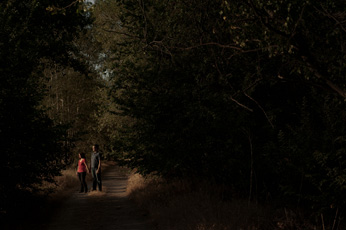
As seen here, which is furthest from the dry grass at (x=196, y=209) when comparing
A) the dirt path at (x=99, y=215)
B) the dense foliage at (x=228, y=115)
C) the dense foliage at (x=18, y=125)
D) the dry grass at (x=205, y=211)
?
the dense foliage at (x=18, y=125)

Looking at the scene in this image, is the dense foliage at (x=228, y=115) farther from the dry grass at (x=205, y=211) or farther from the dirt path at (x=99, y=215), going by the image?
the dirt path at (x=99, y=215)

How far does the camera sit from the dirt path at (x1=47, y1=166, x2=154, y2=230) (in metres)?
10.4

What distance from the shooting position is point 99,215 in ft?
39.2

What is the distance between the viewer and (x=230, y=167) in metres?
11.1

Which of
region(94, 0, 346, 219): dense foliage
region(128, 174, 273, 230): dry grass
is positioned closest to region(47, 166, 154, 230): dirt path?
region(128, 174, 273, 230): dry grass

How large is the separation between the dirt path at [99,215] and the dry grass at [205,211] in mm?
518

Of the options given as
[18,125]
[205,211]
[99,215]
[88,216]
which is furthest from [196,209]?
[18,125]

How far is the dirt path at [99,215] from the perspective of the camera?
1043 cm

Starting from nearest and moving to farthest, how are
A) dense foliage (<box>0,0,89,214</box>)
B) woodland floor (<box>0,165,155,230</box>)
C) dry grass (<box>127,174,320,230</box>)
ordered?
dry grass (<box>127,174,320,230</box>)
dense foliage (<box>0,0,89,214</box>)
woodland floor (<box>0,165,155,230</box>)

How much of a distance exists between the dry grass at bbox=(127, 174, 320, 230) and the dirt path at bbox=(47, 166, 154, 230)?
20.4 inches

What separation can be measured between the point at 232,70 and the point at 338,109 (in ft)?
9.85

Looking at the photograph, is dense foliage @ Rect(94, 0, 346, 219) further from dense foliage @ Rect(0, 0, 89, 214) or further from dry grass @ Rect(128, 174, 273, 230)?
dense foliage @ Rect(0, 0, 89, 214)

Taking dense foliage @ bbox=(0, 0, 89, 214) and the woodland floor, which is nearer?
dense foliage @ bbox=(0, 0, 89, 214)

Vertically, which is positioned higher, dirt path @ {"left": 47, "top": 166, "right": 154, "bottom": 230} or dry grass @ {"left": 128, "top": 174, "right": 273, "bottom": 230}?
dry grass @ {"left": 128, "top": 174, "right": 273, "bottom": 230}
